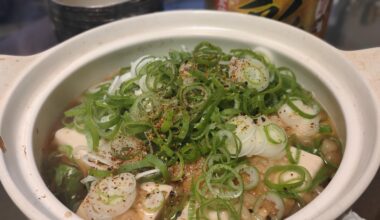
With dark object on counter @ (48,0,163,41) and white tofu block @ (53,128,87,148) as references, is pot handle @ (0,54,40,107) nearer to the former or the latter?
white tofu block @ (53,128,87,148)

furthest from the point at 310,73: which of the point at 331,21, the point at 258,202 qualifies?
the point at 331,21

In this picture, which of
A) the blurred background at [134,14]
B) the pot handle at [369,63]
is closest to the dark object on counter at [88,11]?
the blurred background at [134,14]

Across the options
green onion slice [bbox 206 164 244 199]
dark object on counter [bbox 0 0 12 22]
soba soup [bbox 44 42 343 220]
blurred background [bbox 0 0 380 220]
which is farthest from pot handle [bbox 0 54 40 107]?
dark object on counter [bbox 0 0 12 22]

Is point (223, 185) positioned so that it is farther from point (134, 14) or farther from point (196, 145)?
point (134, 14)

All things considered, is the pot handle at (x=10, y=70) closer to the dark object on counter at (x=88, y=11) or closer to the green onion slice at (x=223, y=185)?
the dark object on counter at (x=88, y=11)

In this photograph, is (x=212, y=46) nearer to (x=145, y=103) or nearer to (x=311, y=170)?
(x=145, y=103)

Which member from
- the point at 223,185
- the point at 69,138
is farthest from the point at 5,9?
the point at 223,185

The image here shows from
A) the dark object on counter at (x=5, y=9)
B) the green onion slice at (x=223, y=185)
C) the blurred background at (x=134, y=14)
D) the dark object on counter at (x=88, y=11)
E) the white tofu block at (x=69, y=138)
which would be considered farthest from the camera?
the dark object on counter at (x=5, y=9)
